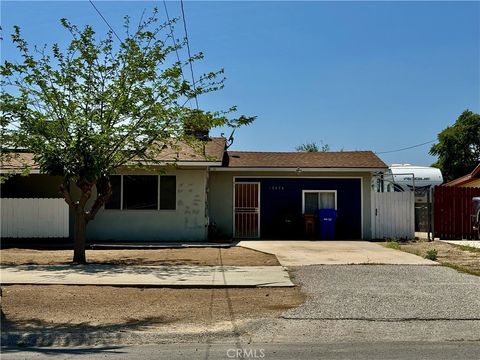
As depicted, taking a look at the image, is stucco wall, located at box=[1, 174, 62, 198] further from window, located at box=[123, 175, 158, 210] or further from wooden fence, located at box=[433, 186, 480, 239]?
wooden fence, located at box=[433, 186, 480, 239]

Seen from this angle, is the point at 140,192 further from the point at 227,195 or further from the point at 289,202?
the point at 289,202

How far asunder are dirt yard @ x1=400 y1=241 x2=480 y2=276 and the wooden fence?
1328mm

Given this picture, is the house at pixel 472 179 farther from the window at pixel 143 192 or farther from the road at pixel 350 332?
the road at pixel 350 332

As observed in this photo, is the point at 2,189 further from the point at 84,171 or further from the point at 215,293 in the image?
the point at 215,293

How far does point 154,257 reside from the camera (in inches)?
599

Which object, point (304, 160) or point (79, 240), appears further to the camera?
point (304, 160)

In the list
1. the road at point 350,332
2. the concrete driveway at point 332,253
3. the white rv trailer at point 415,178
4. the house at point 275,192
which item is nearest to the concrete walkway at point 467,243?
the concrete driveway at point 332,253

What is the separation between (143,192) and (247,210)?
4.19m

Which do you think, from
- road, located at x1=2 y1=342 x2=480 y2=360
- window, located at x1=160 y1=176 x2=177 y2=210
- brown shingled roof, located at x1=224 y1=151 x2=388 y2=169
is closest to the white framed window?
brown shingled roof, located at x1=224 y1=151 x2=388 y2=169

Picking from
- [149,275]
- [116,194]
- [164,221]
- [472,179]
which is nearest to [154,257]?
[149,275]

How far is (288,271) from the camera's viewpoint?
40.2ft

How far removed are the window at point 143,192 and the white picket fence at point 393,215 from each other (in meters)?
7.65

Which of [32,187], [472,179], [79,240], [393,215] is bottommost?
[79,240]

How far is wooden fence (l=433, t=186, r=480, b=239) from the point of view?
67.4 ft
